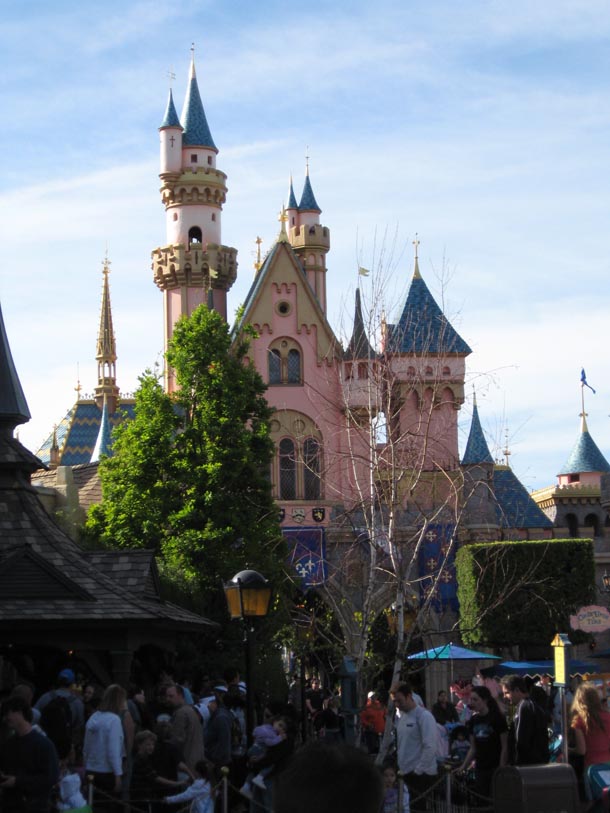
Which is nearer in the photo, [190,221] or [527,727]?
[527,727]

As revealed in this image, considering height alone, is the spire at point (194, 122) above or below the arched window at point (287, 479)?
above

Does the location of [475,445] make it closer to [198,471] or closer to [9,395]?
[198,471]

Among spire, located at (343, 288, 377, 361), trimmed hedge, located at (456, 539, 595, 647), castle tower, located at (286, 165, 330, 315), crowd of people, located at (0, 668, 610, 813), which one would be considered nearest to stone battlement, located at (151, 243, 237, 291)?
castle tower, located at (286, 165, 330, 315)

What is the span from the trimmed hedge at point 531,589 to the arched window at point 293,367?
27.9 feet

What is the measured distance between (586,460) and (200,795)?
4420 cm

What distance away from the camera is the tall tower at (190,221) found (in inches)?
1866

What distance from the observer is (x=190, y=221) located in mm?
48125

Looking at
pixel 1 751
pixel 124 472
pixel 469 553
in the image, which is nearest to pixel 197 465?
pixel 124 472

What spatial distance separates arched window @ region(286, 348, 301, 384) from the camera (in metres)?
46.3

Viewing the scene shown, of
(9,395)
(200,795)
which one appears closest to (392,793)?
(200,795)

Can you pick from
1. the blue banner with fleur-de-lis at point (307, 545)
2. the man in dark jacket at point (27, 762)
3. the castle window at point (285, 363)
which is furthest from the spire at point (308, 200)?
the man in dark jacket at point (27, 762)

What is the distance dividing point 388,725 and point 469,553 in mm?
24702

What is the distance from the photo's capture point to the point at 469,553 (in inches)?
1610

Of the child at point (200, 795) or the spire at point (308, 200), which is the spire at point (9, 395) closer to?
the child at point (200, 795)
